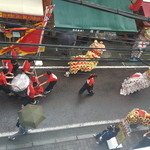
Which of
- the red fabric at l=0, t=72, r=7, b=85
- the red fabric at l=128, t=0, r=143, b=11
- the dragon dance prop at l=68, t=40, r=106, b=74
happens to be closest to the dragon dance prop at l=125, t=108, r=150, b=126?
the dragon dance prop at l=68, t=40, r=106, b=74

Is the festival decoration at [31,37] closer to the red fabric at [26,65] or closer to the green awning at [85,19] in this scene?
the red fabric at [26,65]

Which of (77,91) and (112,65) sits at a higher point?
(112,65)

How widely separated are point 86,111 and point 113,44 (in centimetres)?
656

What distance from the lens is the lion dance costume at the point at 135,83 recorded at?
36.3ft

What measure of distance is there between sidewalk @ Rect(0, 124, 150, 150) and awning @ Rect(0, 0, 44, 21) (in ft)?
20.5

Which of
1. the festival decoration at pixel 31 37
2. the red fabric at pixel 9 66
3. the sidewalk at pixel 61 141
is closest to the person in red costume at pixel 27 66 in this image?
the festival decoration at pixel 31 37

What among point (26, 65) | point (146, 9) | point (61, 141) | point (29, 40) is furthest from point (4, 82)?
point (146, 9)

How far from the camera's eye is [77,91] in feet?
38.1

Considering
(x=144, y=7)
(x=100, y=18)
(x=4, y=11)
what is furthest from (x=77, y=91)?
(x=144, y=7)

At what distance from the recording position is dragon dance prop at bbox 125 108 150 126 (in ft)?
29.9

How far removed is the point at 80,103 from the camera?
1111 centimetres

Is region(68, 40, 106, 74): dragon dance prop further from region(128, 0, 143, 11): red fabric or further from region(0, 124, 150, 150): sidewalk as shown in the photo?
region(128, 0, 143, 11): red fabric

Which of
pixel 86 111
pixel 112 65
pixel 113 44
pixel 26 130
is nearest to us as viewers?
pixel 26 130

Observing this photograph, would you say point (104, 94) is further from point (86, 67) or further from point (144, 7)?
point (144, 7)
